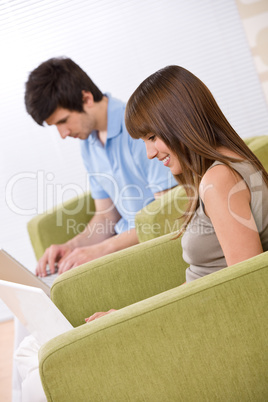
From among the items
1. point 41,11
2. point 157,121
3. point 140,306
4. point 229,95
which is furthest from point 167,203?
point 41,11

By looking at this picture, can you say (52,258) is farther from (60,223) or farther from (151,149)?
(151,149)

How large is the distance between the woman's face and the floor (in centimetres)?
169

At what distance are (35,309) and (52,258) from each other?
1.27m

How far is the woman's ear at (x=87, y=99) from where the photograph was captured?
9.23 feet

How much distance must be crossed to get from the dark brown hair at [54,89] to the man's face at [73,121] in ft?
0.09

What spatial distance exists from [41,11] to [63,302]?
8.99ft

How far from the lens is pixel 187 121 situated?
5.08 feet

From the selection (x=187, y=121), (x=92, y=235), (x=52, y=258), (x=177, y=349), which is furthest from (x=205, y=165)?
(x=92, y=235)

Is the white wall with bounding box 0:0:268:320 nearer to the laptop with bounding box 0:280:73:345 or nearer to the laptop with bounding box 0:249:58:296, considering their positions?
the laptop with bounding box 0:249:58:296

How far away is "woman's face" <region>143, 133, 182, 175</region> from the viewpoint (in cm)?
160

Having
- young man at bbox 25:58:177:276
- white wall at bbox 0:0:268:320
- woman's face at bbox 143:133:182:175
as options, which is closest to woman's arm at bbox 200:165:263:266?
woman's face at bbox 143:133:182:175

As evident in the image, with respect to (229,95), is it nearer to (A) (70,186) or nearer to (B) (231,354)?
(A) (70,186)

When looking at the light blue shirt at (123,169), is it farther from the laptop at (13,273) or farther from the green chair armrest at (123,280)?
the laptop at (13,273)

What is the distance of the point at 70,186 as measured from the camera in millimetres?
4465
